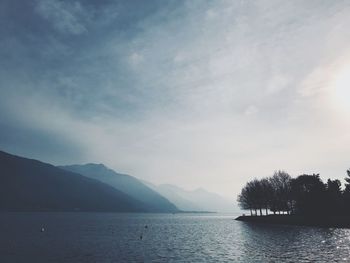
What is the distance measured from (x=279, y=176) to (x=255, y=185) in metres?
16.0

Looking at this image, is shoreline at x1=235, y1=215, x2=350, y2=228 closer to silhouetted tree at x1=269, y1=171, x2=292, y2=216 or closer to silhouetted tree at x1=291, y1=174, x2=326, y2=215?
silhouetted tree at x1=291, y1=174, x2=326, y2=215

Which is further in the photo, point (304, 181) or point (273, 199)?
point (273, 199)

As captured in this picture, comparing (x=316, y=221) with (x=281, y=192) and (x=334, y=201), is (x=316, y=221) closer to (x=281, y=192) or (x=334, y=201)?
(x=334, y=201)

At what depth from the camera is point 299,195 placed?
143625 millimetres

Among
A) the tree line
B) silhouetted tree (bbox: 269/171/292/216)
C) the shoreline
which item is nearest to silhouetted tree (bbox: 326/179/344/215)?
the tree line

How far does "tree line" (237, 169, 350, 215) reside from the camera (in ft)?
431

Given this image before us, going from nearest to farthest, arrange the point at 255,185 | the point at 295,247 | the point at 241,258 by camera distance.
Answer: the point at 241,258, the point at 295,247, the point at 255,185

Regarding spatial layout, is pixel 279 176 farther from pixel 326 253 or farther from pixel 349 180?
pixel 326 253

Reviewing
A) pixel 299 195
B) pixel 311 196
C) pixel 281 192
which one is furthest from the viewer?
pixel 281 192

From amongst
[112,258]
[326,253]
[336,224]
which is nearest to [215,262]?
[112,258]

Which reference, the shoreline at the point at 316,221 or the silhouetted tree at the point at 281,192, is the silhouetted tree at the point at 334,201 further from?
the silhouetted tree at the point at 281,192

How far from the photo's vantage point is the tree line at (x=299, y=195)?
431 ft

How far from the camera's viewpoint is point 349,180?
133750 mm

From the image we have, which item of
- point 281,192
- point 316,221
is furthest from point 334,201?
point 281,192
